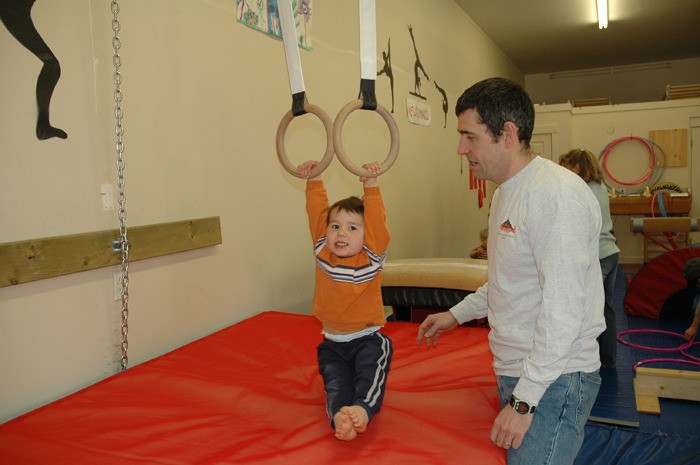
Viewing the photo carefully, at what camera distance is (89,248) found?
2189 millimetres

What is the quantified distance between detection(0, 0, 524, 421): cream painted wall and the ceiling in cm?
450

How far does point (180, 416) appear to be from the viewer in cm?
187

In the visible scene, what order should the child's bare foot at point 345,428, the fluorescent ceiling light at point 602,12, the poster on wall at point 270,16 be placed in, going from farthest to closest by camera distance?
the fluorescent ceiling light at point 602,12 → the poster on wall at point 270,16 → the child's bare foot at point 345,428

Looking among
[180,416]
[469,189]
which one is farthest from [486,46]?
[180,416]

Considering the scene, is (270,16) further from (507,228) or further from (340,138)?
(507,228)

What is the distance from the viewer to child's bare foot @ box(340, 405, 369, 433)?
1.60 meters

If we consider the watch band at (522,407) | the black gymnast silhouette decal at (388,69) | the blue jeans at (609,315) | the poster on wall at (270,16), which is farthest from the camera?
the black gymnast silhouette decal at (388,69)

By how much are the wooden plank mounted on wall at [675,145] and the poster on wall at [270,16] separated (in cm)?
784

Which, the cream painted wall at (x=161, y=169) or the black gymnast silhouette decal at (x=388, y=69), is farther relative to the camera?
the black gymnast silhouette decal at (x=388, y=69)

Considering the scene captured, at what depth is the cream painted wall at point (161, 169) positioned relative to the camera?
202 centimetres

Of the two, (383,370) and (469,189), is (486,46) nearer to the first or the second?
(469,189)

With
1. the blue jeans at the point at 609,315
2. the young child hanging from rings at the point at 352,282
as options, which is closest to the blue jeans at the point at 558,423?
the young child hanging from rings at the point at 352,282

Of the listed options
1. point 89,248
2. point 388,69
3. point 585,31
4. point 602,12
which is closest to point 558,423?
point 89,248

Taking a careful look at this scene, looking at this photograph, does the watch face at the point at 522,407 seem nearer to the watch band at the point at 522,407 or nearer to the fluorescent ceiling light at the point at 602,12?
the watch band at the point at 522,407
